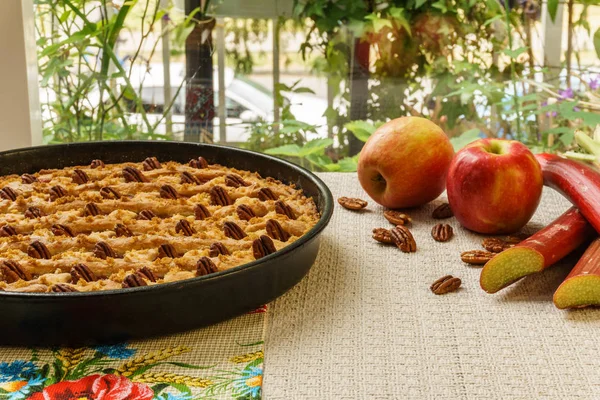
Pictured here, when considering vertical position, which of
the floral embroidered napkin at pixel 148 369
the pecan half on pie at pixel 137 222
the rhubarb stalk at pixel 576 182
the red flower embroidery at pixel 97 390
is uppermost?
the rhubarb stalk at pixel 576 182

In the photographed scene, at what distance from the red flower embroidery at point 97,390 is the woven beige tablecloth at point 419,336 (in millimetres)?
140

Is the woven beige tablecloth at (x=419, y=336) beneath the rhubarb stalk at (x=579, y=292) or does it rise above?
beneath

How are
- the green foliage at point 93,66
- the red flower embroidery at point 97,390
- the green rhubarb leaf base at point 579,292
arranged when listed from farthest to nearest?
the green foliage at point 93,66
the green rhubarb leaf base at point 579,292
the red flower embroidery at point 97,390

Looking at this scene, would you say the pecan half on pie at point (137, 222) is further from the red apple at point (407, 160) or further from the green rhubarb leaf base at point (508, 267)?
the green rhubarb leaf base at point (508, 267)

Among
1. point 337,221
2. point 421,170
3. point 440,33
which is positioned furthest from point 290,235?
point 440,33

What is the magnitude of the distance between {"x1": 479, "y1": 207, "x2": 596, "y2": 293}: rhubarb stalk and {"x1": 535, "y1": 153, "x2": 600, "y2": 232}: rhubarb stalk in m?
0.03

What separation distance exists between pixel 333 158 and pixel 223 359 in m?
1.64

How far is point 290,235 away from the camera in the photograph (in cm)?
115

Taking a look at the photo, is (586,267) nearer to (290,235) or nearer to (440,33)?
(290,235)

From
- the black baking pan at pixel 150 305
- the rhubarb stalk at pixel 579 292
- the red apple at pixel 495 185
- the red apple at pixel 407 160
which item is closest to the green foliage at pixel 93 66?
the red apple at pixel 407 160

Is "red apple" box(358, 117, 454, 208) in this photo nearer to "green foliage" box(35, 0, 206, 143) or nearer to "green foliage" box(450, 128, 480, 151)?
"green foliage" box(450, 128, 480, 151)

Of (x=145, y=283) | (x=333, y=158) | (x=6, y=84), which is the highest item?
(x=6, y=84)

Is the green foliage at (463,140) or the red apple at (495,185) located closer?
the red apple at (495,185)

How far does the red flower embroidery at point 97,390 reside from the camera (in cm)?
80
